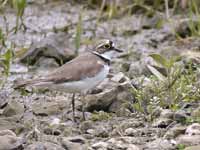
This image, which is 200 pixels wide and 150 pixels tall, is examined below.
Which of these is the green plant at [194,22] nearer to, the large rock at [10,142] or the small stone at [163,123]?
the small stone at [163,123]

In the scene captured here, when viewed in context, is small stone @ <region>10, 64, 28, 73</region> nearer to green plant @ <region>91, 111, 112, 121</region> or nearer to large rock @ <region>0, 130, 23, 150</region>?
green plant @ <region>91, 111, 112, 121</region>

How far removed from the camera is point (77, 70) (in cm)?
719

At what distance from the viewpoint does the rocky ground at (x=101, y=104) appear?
6.16 meters

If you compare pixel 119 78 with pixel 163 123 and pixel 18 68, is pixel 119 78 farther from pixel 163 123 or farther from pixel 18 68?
pixel 18 68

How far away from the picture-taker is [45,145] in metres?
5.89

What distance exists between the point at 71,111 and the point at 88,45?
3293 millimetres

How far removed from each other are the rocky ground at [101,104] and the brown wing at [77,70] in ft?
1.04

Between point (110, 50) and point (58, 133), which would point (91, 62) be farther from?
point (58, 133)

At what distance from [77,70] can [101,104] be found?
0.46 metres

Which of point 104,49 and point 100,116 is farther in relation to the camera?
point 104,49

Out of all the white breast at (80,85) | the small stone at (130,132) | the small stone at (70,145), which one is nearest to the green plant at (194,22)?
the white breast at (80,85)

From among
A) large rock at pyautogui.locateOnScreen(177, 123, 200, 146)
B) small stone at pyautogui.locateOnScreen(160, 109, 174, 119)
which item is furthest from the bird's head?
large rock at pyautogui.locateOnScreen(177, 123, 200, 146)

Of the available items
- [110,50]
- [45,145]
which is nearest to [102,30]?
[110,50]

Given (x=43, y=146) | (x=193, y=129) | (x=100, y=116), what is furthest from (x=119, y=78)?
(x=43, y=146)
